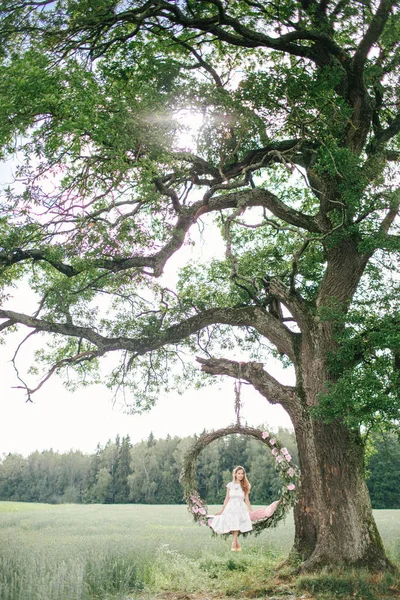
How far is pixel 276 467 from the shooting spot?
9.56 metres

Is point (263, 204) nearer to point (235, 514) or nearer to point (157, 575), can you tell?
point (235, 514)

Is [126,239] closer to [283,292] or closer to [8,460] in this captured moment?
[283,292]

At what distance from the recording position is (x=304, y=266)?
12.9 m

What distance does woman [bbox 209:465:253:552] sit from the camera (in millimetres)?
8695

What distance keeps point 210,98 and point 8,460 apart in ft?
226

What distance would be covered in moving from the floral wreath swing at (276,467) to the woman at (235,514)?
0.31 m

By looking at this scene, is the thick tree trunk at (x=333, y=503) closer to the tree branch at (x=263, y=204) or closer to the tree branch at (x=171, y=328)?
the tree branch at (x=171, y=328)

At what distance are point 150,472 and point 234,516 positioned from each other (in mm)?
35340

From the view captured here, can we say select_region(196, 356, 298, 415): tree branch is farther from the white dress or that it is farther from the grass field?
the grass field

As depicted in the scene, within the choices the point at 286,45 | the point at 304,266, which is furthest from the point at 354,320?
the point at 286,45

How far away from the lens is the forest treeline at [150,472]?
2022cm

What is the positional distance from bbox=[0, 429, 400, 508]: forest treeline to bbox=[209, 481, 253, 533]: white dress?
264 centimetres

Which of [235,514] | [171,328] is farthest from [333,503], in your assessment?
[171,328]

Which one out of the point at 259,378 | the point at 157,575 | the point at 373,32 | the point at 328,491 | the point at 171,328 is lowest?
the point at 157,575
